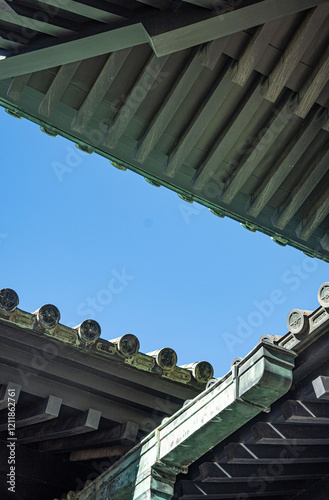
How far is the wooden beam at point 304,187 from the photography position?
521 cm

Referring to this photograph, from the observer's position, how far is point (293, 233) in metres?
5.69

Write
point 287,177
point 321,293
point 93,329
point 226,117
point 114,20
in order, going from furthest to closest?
point 93,329 < point 287,177 < point 226,117 < point 321,293 < point 114,20

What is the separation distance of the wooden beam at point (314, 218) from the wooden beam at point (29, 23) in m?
2.53

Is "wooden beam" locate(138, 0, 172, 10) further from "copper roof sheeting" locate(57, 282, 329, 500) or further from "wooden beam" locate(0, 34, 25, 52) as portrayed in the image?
"copper roof sheeting" locate(57, 282, 329, 500)

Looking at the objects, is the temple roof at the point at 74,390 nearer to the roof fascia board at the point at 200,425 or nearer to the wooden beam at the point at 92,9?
the roof fascia board at the point at 200,425

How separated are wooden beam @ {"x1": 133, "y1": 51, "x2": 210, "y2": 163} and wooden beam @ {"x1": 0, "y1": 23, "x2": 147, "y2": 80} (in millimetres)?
614

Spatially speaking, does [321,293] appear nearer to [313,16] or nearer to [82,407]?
[313,16]

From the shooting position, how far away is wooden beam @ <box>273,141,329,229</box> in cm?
521

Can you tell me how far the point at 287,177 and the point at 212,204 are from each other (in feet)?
2.23

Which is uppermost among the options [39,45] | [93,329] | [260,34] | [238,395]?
[260,34]

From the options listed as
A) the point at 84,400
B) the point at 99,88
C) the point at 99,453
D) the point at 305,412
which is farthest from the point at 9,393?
the point at 99,88

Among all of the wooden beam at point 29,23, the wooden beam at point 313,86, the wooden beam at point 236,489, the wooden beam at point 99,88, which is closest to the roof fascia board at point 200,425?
the wooden beam at point 236,489

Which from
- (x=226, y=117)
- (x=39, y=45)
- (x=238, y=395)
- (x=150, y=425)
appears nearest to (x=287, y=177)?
(x=226, y=117)

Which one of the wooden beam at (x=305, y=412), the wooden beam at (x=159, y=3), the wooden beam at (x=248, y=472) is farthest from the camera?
the wooden beam at (x=248, y=472)
